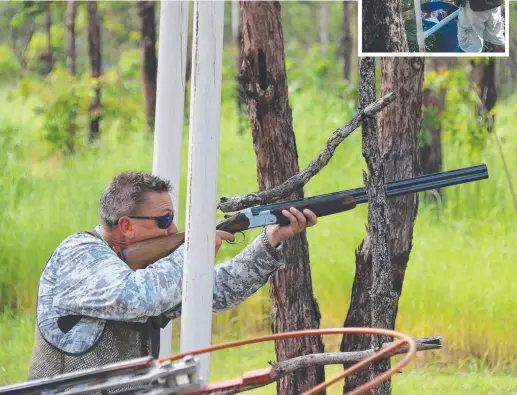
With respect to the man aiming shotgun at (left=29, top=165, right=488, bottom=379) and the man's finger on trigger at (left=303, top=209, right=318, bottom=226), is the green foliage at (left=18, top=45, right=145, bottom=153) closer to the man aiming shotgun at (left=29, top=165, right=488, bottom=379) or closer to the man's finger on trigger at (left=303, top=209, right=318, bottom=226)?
the man's finger on trigger at (left=303, top=209, right=318, bottom=226)

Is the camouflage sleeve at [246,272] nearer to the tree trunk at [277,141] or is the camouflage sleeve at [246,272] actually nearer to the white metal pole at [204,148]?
the white metal pole at [204,148]

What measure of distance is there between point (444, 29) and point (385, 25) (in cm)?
46

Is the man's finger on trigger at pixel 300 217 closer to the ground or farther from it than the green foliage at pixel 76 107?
closer to the ground

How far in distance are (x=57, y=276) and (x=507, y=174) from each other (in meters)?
4.75

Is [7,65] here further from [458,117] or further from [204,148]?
[204,148]

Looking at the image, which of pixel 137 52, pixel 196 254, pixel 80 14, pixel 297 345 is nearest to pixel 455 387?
pixel 297 345

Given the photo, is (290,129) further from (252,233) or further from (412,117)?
(252,233)

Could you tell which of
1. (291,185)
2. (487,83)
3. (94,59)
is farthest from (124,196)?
(94,59)

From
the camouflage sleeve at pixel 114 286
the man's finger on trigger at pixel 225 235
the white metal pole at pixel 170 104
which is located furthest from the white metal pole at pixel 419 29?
the camouflage sleeve at pixel 114 286

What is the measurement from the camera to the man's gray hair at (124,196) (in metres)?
3.43

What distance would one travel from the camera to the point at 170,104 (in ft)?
13.2

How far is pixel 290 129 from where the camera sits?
4.78 metres

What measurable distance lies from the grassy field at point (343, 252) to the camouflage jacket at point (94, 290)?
2.60 meters

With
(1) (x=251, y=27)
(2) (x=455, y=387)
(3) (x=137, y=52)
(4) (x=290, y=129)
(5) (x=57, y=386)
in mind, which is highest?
(3) (x=137, y=52)
